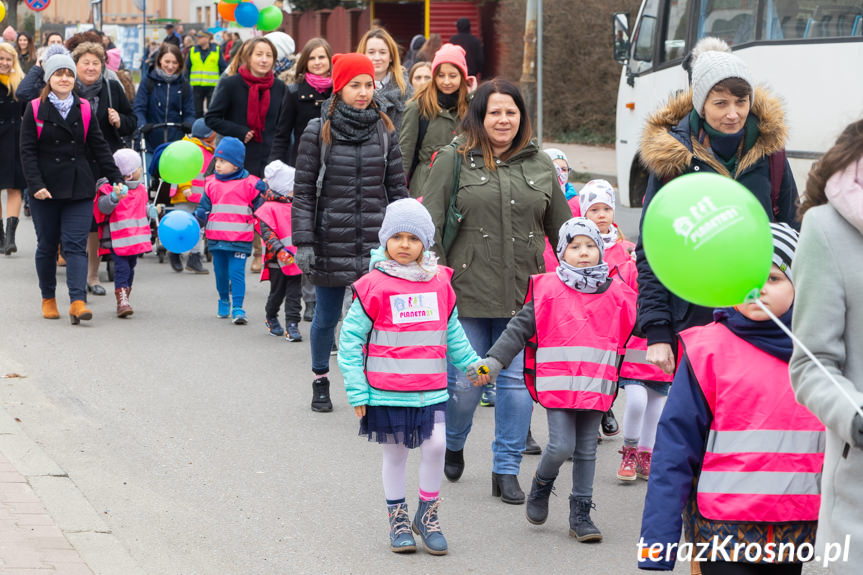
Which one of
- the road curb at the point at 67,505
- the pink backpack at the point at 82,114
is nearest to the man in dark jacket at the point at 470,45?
the pink backpack at the point at 82,114

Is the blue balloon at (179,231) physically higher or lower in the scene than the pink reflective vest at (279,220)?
lower

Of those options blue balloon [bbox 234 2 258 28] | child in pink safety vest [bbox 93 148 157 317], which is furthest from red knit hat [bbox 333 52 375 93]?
blue balloon [bbox 234 2 258 28]

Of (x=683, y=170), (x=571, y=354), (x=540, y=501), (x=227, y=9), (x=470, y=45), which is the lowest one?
(x=540, y=501)

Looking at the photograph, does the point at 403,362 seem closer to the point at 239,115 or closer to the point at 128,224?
the point at 128,224

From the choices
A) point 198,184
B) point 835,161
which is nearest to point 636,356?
point 835,161

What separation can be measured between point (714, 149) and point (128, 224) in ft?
22.9

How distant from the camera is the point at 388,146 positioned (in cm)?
752

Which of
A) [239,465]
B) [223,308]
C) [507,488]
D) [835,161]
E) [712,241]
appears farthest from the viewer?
[223,308]

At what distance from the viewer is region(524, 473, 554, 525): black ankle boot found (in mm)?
5531

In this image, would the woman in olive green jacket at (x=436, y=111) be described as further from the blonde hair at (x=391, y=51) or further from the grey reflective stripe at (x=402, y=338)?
the grey reflective stripe at (x=402, y=338)

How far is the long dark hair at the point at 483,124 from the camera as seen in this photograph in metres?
5.98

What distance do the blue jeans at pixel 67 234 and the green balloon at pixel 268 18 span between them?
619 cm

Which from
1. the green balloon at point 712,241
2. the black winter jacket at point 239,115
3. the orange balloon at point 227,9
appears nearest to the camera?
the green balloon at point 712,241

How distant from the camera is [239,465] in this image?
21.3 feet
